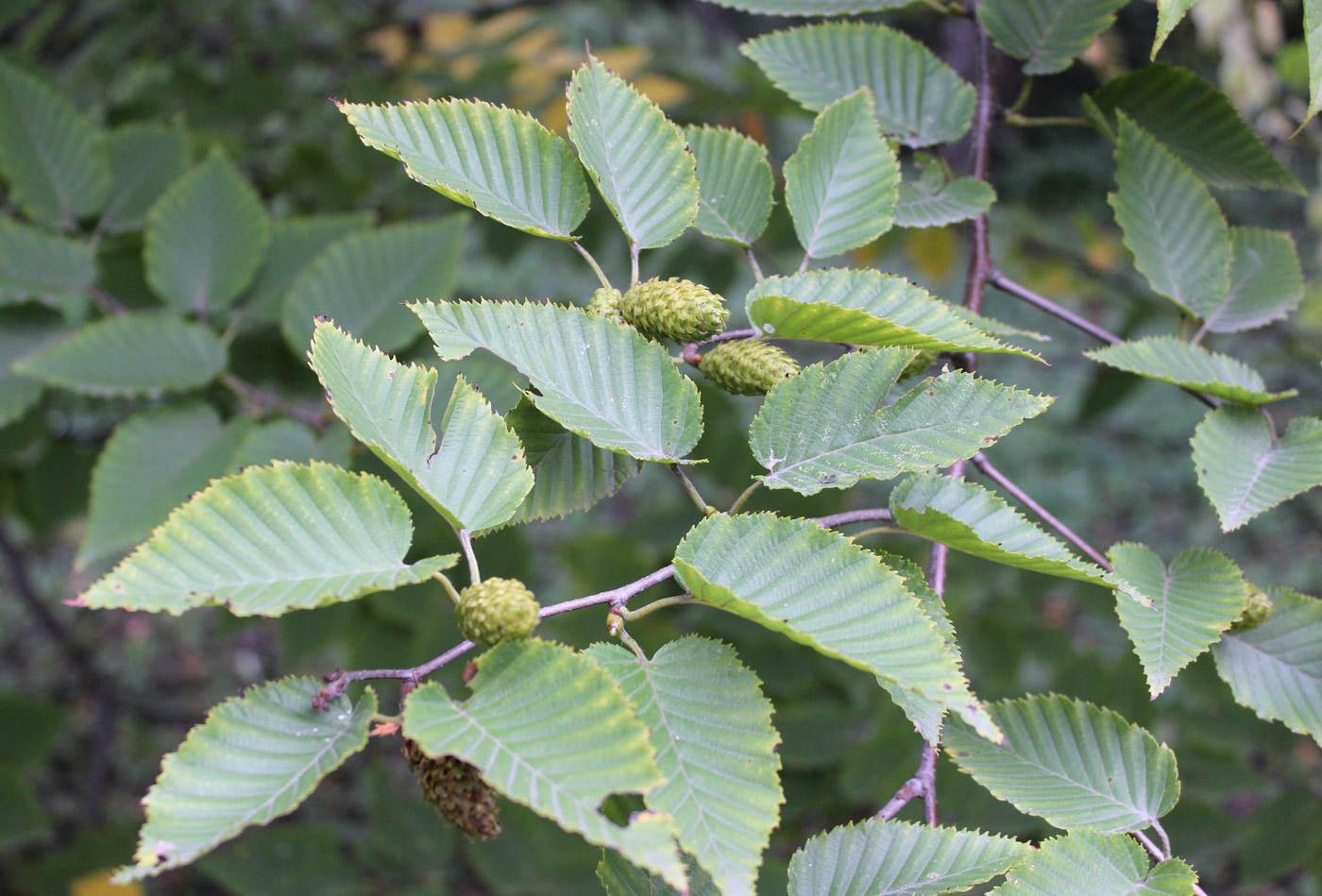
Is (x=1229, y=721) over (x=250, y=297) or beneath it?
beneath

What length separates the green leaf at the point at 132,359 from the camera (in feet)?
4.13

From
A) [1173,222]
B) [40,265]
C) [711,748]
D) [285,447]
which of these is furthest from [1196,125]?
[40,265]

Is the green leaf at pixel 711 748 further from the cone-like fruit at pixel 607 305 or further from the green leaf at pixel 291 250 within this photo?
the green leaf at pixel 291 250

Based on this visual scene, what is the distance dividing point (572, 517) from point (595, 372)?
3.16 metres

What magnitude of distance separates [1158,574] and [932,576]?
0.71 feet

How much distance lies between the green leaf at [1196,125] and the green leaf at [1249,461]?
340 millimetres

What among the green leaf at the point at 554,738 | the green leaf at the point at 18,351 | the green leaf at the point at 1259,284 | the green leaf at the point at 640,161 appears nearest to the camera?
the green leaf at the point at 554,738

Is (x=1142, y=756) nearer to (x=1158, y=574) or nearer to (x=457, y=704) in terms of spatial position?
(x=1158, y=574)

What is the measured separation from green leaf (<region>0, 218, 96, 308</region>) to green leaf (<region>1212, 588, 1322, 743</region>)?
1.61 meters

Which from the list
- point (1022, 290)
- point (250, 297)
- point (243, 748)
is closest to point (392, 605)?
point (250, 297)

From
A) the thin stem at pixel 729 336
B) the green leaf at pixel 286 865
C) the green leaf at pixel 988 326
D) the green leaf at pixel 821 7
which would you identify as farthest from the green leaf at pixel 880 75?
the green leaf at pixel 286 865

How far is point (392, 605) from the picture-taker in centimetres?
155

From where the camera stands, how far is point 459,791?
2.14 ft

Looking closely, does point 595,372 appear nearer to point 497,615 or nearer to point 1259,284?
point 497,615
